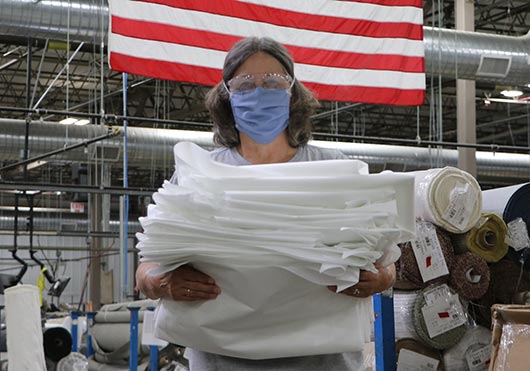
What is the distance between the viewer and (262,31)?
17.3ft

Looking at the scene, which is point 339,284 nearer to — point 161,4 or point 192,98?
point 161,4

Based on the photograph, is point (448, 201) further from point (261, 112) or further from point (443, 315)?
point (261, 112)

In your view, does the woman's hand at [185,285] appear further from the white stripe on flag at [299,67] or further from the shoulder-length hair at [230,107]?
the white stripe on flag at [299,67]

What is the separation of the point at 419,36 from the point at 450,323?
2737 millimetres

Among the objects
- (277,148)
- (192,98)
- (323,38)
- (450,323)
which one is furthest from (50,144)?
(277,148)

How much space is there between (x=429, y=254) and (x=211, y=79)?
2.16 meters

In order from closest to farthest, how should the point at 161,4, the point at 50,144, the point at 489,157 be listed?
the point at 161,4 → the point at 50,144 → the point at 489,157

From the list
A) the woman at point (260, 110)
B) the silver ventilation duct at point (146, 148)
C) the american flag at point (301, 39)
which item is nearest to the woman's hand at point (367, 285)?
the woman at point (260, 110)

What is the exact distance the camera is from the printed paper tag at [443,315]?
344 centimetres

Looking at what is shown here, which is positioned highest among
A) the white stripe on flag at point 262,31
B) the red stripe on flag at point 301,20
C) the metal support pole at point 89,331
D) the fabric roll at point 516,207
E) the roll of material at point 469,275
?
the red stripe on flag at point 301,20

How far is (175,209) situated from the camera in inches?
57.6

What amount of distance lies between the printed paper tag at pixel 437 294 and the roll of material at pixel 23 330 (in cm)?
170

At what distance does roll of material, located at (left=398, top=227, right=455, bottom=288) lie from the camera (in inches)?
136

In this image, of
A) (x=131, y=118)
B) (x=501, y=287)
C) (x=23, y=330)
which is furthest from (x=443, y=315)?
(x=131, y=118)
